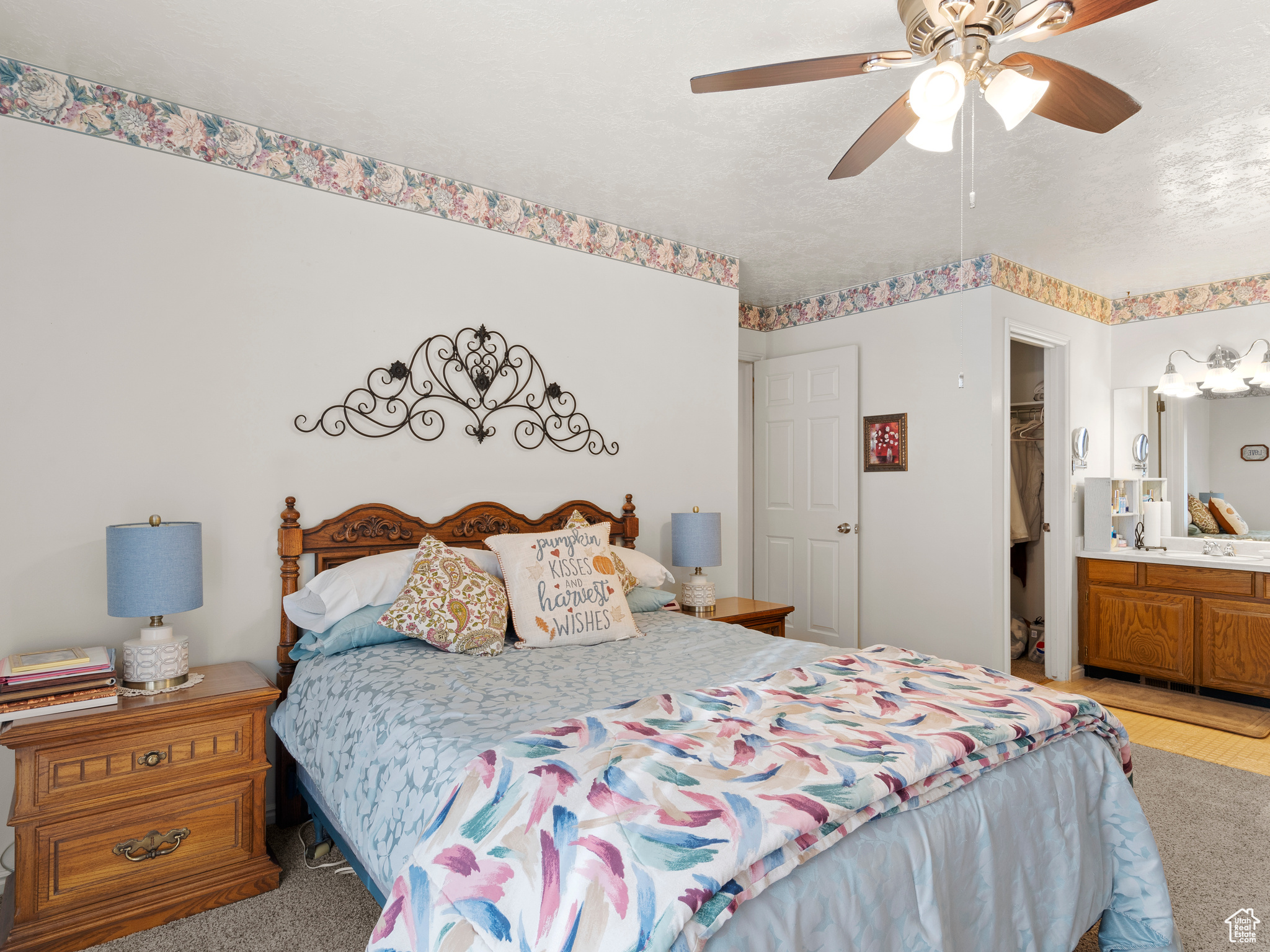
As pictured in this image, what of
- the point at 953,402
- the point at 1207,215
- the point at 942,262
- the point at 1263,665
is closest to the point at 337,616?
the point at 953,402

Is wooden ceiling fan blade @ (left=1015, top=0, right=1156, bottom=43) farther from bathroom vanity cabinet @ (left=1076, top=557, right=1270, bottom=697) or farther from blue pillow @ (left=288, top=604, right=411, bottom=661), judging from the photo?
bathroom vanity cabinet @ (left=1076, top=557, right=1270, bottom=697)

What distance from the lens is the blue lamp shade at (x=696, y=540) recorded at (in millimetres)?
3420

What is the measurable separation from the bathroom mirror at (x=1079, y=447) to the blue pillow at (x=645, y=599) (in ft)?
9.77

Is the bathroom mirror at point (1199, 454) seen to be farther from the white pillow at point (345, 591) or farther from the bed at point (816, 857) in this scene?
the white pillow at point (345, 591)

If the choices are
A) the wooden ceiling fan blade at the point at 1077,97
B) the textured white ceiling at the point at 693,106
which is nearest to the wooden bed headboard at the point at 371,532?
the textured white ceiling at the point at 693,106

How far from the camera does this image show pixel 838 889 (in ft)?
3.92

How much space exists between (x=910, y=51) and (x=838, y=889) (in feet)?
5.78

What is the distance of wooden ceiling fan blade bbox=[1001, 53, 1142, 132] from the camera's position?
162 cm

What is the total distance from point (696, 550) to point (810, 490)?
63.5 inches

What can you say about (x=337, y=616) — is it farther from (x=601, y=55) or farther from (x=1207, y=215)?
(x=1207, y=215)

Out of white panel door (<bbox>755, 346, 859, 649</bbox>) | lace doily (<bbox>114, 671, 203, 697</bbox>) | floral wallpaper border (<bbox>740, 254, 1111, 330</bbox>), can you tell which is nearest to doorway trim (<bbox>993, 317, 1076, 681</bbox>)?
floral wallpaper border (<bbox>740, 254, 1111, 330</bbox>)

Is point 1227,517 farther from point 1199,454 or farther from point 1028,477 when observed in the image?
point 1028,477

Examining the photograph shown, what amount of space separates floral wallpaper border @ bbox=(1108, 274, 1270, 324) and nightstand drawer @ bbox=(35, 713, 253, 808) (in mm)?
5541

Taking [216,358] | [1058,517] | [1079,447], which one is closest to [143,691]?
[216,358]
